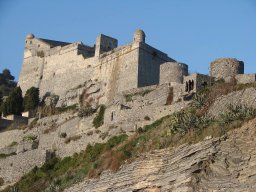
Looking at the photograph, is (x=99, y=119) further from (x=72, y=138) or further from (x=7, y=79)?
(x=7, y=79)

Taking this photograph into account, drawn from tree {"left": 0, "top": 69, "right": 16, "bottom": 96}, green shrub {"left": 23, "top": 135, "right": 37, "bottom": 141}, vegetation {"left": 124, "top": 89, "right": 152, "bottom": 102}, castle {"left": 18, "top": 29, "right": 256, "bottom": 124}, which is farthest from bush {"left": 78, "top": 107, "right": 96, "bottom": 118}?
tree {"left": 0, "top": 69, "right": 16, "bottom": 96}

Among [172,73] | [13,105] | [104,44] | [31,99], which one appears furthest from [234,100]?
[31,99]

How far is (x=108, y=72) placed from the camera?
48000 millimetres

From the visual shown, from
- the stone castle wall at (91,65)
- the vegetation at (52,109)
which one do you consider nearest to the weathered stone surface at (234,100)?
the stone castle wall at (91,65)

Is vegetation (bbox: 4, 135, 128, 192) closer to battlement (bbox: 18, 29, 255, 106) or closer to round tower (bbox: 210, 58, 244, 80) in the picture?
battlement (bbox: 18, 29, 255, 106)

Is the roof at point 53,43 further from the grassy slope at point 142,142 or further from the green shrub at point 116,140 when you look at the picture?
the green shrub at point 116,140

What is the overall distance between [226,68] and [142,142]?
837 cm

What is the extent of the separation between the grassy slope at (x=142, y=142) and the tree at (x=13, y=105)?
14966 mm

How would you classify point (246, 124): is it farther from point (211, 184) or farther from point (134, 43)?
point (134, 43)

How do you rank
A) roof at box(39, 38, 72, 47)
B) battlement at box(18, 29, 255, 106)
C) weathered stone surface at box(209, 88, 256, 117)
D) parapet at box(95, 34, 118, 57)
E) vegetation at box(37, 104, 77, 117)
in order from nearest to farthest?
weathered stone surface at box(209, 88, 256, 117)
battlement at box(18, 29, 255, 106)
vegetation at box(37, 104, 77, 117)
parapet at box(95, 34, 118, 57)
roof at box(39, 38, 72, 47)

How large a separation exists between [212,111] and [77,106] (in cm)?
2119

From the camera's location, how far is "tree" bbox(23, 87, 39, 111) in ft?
171

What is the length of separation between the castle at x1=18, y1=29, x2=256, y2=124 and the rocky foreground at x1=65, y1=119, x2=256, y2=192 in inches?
383

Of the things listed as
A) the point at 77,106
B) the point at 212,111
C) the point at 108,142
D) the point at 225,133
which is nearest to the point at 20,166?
the point at 108,142
